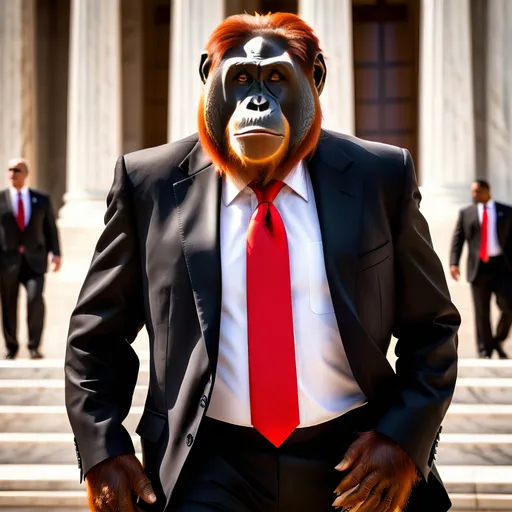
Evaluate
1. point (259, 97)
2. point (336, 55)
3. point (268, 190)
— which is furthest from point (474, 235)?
point (259, 97)

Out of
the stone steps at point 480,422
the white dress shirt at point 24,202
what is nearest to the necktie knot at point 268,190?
the stone steps at point 480,422

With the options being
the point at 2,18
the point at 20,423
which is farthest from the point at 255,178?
the point at 2,18

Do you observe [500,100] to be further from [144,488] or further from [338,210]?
[144,488]

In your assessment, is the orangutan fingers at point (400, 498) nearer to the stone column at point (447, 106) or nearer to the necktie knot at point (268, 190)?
the necktie knot at point (268, 190)

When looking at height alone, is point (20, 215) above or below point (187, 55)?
below

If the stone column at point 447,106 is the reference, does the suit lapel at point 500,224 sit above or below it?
below

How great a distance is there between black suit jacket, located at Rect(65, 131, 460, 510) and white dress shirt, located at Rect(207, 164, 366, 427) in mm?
77

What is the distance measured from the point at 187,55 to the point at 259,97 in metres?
23.0

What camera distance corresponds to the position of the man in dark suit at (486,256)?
1705cm

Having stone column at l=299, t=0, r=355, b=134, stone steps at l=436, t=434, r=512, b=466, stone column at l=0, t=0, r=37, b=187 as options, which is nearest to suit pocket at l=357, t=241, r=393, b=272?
stone steps at l=436, t=434, r=512, b=466

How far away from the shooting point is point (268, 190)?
154 inches

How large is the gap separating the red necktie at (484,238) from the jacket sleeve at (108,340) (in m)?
13.6

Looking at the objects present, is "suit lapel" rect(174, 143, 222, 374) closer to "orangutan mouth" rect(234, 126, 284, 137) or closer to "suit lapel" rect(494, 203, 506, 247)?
"orangutan mouth" rect(234, 126, 284, 137)

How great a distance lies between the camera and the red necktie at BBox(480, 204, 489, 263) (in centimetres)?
1705
